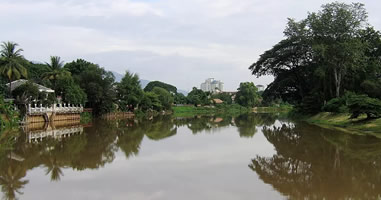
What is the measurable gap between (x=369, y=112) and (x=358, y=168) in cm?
1461

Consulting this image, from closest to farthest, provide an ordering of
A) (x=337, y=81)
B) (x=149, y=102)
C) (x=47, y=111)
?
(x=337, y=81) → (x=47, y=111) → (x=149, y=102)

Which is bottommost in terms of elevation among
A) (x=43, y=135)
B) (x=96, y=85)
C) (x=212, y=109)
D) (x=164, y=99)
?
(x=43, y=135)

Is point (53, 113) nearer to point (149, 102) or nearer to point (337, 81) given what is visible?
point (149, 102)

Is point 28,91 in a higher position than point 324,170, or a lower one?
higher

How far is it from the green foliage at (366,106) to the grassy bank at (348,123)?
65cm

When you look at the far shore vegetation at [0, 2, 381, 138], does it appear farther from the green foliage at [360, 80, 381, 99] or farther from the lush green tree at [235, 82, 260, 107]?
the lush green tree at [235, 82, 260, 107]

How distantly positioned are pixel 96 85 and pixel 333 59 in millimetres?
29182

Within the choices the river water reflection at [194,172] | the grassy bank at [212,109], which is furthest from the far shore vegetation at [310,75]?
the grassy bank at [212,109]

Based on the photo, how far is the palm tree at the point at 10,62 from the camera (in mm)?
33750

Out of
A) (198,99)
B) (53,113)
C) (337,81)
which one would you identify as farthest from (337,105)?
(198,99)

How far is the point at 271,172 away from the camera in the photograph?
37.4ft

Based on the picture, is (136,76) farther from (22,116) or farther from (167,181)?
(167,181)

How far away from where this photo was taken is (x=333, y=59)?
33.7 metres

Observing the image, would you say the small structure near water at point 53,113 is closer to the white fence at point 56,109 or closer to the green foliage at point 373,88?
the white fence at point 56,109
